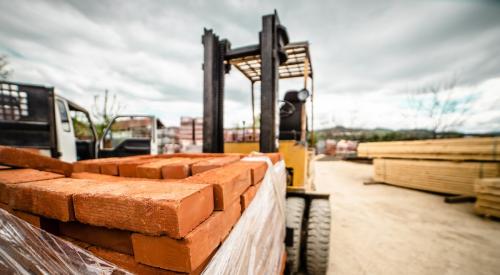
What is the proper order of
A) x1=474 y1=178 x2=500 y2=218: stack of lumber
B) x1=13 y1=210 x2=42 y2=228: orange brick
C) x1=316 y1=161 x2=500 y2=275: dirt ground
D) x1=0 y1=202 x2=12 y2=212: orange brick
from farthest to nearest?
1. x1=474 y1=178 x2=500 y2=218: stack of lumber
2. x1=316 y1=161 x2=500 y2=275: dirt ground
3. x1=0 y1=202 x2=12 y2=212: orange brick
4. x1=13 y1=210 x2=42 y2=228: orange brick

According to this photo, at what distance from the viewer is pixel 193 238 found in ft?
2.08

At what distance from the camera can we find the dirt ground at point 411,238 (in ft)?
9.56

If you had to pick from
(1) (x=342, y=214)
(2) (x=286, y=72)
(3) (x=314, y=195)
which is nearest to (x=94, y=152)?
(2) (x=286, y=72)

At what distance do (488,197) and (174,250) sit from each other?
690 centimetres

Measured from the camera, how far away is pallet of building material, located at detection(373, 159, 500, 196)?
5.88 m

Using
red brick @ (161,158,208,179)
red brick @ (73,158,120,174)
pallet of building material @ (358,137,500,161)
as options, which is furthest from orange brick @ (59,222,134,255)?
pallet of building material @ (358,137,500,161)

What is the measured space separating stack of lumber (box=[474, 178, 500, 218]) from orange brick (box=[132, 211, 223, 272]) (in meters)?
6.55

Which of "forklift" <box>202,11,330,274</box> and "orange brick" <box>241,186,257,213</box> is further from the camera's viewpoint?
"forklift" <box>202,11,330,274</box>

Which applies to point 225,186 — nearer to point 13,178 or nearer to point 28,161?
point 13,178

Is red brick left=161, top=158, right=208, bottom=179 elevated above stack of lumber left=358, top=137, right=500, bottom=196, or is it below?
above

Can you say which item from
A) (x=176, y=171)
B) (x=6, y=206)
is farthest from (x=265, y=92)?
(x=6, y=206)

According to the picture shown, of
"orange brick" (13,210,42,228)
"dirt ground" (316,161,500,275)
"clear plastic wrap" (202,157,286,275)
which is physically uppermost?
"orange brick" (13,210,42,228)

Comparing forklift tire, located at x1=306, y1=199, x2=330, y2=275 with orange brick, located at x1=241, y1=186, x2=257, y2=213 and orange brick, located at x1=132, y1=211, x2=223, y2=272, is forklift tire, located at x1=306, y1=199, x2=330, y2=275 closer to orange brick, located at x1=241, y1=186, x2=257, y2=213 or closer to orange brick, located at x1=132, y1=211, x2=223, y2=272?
orange brick, located at x1=241, y1=186, x2=257, y2=213

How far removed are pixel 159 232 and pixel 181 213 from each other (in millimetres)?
94
